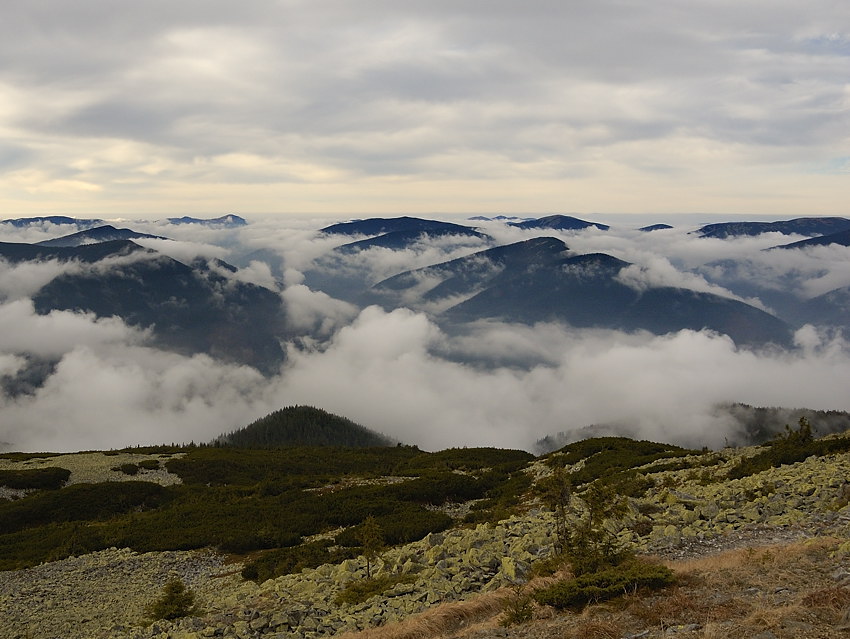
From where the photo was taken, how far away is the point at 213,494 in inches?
2534

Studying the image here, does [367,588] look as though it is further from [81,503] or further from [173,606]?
[81,503]

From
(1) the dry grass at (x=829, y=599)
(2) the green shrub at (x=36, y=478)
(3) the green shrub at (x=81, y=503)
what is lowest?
(2) the green shrub at (x=36, y=478)

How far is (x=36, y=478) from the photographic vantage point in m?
72.6

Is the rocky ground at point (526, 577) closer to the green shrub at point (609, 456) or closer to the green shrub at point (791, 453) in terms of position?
the green shrub at point (791, 453)

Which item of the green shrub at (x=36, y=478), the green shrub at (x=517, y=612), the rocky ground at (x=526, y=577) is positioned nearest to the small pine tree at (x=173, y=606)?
the rocky ground at (x=526, y=577)

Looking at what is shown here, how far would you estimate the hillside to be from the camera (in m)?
13.4

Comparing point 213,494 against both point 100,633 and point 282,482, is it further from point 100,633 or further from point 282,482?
point 100,633

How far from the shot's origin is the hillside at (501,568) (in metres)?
13.4

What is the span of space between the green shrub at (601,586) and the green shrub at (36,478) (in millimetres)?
80100

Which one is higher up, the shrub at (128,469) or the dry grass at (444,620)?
the dry grass at (444,620)

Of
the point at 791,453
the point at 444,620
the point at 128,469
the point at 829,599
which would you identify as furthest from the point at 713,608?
the point at 128,469

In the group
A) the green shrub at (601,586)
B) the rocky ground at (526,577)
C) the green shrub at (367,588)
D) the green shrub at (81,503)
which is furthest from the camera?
the green shrub at (81,503)

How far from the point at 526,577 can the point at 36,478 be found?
79518 millimetres

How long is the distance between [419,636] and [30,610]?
2485 centimetres
